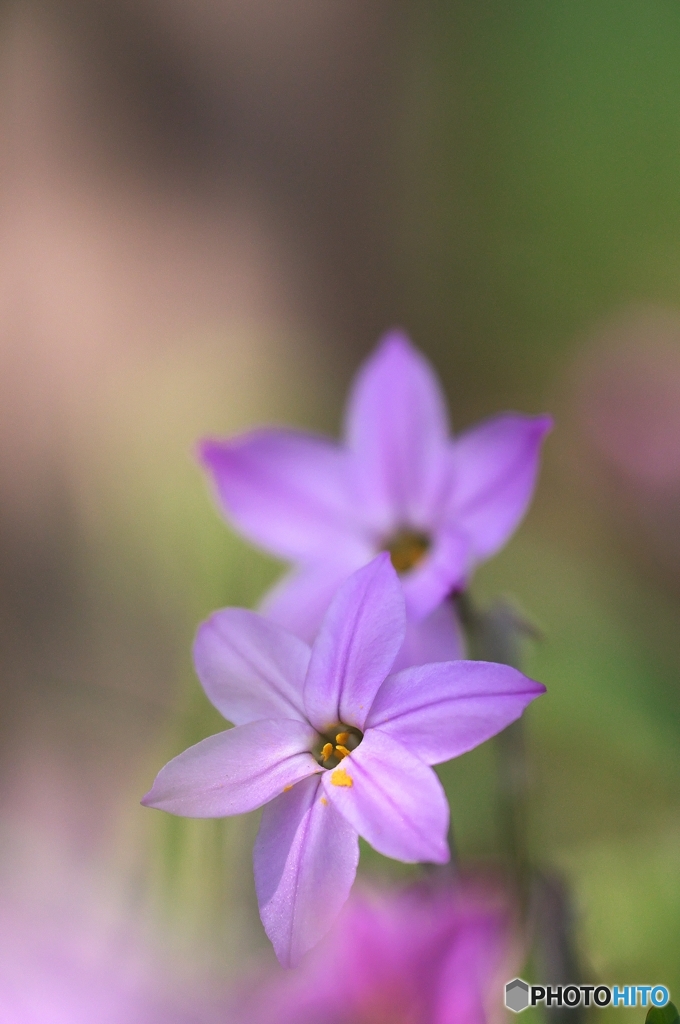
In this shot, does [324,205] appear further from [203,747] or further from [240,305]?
[203,747]

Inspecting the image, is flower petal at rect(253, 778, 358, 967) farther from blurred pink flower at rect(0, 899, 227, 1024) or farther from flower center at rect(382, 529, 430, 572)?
flower center at rect(382, 529, 430, 572)

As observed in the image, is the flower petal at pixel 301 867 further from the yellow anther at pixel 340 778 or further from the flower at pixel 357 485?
the flower at pixel 357 485

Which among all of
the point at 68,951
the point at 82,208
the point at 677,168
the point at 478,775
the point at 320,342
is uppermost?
the point at 82,208

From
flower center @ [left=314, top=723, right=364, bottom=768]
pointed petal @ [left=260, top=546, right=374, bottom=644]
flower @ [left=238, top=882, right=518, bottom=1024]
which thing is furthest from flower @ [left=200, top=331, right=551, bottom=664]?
flower @ [left=238, top=882, right=518, bottom=1024]

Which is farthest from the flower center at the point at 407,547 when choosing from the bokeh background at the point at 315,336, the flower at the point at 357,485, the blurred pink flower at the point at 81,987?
the blurred pink flower at the point at 81,987

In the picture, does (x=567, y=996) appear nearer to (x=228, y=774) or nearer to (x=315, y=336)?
(x=228, y=774)

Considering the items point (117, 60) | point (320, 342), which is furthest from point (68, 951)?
point (117, 60)

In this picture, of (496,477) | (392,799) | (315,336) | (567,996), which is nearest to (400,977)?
(392,799)
